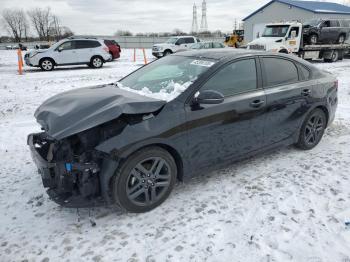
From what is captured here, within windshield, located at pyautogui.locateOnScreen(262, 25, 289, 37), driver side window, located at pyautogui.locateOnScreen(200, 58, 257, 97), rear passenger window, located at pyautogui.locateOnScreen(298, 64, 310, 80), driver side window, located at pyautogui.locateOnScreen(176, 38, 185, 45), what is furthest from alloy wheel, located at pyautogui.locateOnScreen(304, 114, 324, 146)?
driver side window, located at pyautogui.locateOnScreen(176, 38, 185, 45)

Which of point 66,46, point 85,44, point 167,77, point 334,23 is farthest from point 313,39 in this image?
point 167,77

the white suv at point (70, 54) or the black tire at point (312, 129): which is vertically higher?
the white suv at point (70, 54)

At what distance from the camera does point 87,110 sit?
3137mm

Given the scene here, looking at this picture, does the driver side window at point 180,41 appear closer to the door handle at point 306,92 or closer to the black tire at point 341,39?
the black tire at point 341,39

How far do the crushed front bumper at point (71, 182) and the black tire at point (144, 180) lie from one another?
8.1 inches

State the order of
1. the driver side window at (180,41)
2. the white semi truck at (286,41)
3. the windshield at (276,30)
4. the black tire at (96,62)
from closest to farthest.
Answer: the black tire at (96,62) < the white semi truck at (286,41) < the windshield at (276,30) < the driver side window at (180,41)

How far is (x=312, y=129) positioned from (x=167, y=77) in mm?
2549

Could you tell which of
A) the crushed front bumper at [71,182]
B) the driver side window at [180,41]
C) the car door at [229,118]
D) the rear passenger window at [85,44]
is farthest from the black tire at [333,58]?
the crushed front bumper at [71,182]

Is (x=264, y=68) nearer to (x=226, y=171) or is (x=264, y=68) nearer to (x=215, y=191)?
(x=226, y=171)

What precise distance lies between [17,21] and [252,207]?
9972 centimetres

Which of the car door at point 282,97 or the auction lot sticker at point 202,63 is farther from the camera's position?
the car door at point 282,97

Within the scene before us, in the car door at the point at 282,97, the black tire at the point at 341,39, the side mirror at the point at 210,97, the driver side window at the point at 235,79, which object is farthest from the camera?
the black tire at the point at 341,39

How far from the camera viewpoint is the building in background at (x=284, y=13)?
3356cm

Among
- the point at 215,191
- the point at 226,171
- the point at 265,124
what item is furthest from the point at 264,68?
the point at 215,191
